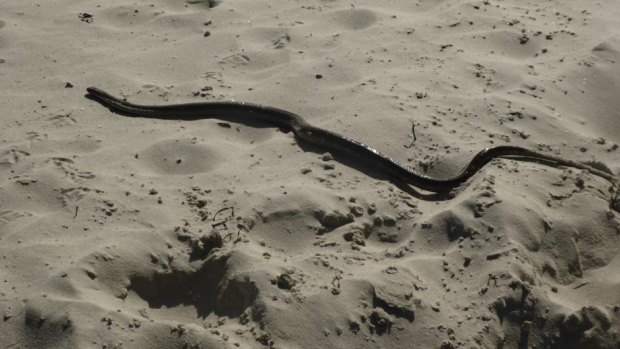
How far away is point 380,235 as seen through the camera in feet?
13.6

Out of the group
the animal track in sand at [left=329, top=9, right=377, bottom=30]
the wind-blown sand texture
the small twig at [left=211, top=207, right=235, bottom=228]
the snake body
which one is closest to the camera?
the wind-blown sand texture

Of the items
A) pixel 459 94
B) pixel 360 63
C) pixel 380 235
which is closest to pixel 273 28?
pixel 360 63

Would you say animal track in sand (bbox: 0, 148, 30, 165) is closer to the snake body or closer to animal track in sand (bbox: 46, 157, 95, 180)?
animal track in sand (bbox: 46, 157, 95, 180)

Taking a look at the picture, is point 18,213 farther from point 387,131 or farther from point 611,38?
point 611,38

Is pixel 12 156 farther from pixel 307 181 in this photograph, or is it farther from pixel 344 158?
pixel 344 158

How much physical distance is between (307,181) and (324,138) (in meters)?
0.43

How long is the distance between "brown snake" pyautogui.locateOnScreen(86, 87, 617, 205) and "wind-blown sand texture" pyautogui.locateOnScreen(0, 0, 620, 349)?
7 centimetres

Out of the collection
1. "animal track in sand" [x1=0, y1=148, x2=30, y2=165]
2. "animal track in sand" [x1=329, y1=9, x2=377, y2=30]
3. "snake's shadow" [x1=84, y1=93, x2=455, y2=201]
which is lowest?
"animal track in sand" [x1=0, y1=148, x2=30, y2=165]

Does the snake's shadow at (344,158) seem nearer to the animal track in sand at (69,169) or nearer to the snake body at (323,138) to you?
the snake body at (323,138)

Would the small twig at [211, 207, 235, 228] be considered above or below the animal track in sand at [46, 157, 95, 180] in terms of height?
above

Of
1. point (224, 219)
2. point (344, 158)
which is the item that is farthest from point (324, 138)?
point (224, 219)

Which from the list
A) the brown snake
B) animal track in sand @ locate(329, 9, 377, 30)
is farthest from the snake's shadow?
animal track in sand @ locate(329, 9, 377, 30)

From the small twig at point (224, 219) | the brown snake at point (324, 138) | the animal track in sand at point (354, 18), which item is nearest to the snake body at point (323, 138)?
the brown snake at point (324, 138)

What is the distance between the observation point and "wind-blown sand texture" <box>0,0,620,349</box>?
366 centimetres
